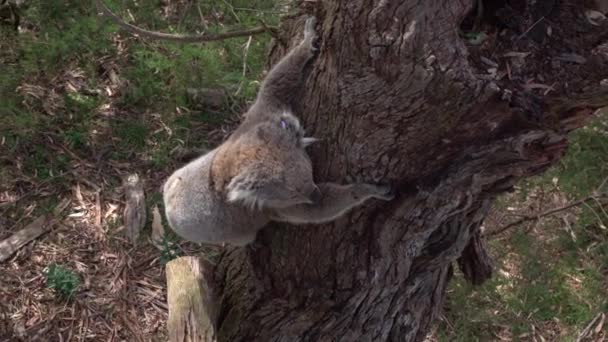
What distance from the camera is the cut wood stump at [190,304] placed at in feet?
8.29

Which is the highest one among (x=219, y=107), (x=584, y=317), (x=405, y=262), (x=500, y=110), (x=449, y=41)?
(x=449, y=41)

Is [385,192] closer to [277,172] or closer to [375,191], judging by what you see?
[375,191]

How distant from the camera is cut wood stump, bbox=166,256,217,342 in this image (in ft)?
8.29

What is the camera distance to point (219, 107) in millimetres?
4801

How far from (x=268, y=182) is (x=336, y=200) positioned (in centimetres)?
31

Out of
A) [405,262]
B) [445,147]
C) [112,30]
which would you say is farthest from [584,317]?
[112,30]

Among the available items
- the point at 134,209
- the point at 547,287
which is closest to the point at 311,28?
the point at 134,209

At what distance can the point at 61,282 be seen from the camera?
12.5 ft

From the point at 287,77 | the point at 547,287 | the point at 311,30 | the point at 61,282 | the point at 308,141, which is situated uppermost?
the point at 311,30

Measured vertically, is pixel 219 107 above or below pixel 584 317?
above

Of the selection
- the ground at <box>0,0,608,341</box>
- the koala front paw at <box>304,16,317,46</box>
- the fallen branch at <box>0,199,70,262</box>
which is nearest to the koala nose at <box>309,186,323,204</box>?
the koala front paw at <box>304,16,317,46</box>

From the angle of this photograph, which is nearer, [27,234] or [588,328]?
[588,328]

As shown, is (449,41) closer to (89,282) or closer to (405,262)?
(405,262)

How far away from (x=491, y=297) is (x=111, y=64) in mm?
3374
